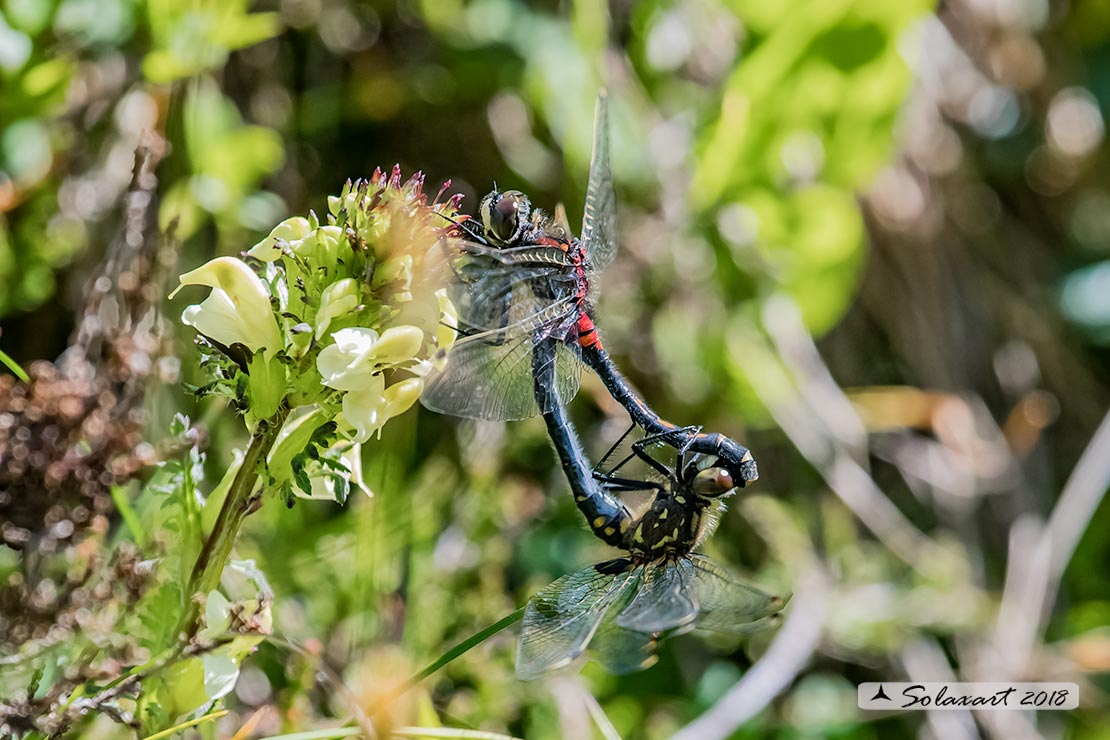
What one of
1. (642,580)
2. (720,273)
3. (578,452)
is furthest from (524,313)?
(720,273)

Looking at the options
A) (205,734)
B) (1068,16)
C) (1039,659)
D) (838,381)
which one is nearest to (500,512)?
(205,734)

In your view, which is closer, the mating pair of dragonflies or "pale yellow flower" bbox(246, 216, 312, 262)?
"pale yellow flower" bbox(246, 216, 312, 262)

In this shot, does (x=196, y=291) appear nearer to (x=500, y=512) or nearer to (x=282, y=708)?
(x=500, y=512)

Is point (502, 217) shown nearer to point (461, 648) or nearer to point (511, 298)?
point (511, 298)

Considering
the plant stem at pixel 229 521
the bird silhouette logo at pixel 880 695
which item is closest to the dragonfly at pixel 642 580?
the plant stem at pixel 229 521

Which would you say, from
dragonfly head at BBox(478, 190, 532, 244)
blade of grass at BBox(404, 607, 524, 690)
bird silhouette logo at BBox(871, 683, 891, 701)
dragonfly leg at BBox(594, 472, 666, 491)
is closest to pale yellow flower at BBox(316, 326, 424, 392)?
blade of grass at BBox(404, 607, 524, 690)

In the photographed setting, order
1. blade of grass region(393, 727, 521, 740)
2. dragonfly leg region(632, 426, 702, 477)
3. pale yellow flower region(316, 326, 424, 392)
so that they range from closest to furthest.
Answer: pale yellow flower region(316, 326, 424, 392)
blade of grass region(393, 727, 521, 740)
dragonfly leg region(632, 426, 702, 477)

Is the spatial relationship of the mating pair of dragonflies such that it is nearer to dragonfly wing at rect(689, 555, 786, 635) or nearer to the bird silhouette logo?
dragonfly wing at rect(689, 555, 786, 635)
